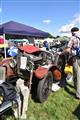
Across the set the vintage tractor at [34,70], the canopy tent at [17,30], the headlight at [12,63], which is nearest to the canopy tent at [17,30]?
the canopy tent at [17,30]

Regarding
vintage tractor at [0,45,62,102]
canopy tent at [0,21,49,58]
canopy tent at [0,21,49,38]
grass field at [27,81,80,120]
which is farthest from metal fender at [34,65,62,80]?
canopy tent at [0,21,49,38]

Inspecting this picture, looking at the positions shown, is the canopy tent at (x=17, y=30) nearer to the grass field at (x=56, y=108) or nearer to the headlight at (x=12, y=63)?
the headlight at (x=12, y=63)

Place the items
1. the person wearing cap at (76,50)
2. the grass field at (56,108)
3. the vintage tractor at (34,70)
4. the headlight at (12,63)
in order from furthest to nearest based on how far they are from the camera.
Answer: the person wearing cap at (76,50) → the headlight at (12,63) → the vintage tractor at (34,70) → the grass field at (56,108)

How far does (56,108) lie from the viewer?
18.7 feet

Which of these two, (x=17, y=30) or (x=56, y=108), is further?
(x=17, y=30)

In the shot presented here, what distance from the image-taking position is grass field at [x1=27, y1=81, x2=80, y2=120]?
5.25 m

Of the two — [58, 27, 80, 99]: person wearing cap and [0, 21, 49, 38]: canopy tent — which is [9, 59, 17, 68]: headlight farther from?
[0, 21, 49, 38]: canopy tent

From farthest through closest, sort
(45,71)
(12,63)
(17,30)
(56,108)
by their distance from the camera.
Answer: (17,30), (12,63), (45,71), (56,108)

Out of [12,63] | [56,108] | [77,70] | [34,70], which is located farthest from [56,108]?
[12,63]

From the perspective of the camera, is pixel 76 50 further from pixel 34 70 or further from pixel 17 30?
pixel 17 30

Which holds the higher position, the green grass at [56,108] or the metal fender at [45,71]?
the metal fender at [45,71]

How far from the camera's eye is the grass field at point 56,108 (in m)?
5.25

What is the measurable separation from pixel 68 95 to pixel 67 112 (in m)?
1.19

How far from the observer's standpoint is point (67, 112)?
18.1 ft
